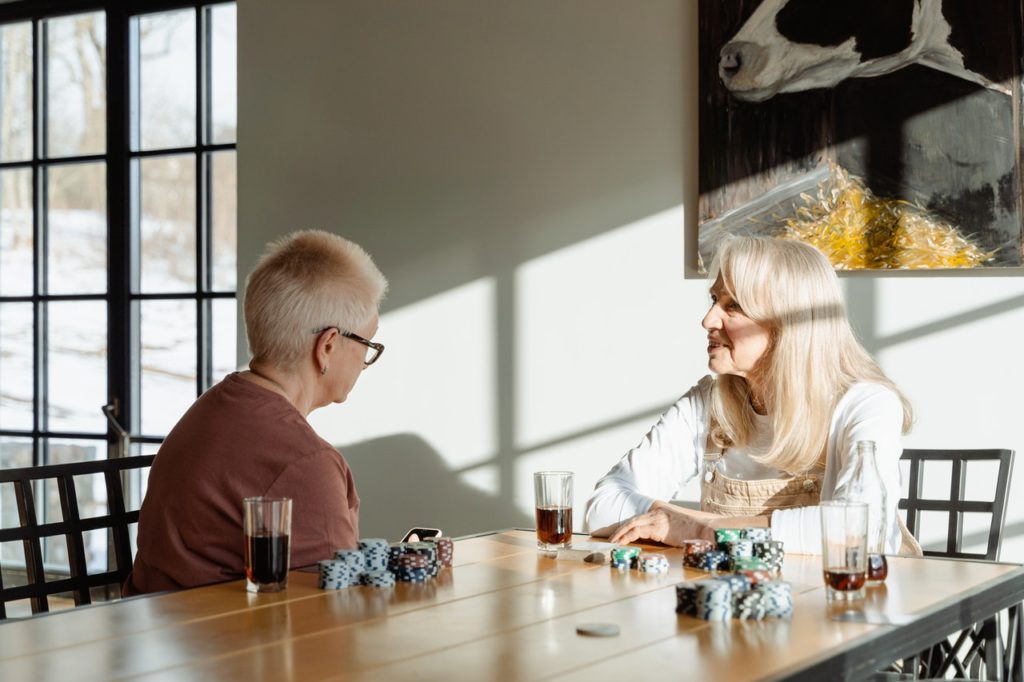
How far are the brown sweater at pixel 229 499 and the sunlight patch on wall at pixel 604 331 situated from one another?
6.44 ft

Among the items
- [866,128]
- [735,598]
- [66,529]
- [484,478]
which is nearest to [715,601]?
[735,598]

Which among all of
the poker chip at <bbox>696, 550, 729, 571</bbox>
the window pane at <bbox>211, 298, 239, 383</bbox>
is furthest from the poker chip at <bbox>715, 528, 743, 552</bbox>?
the window pane at <bbox>211, 298, 239, 383</bbox>

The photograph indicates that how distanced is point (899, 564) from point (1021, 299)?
58.9 inches

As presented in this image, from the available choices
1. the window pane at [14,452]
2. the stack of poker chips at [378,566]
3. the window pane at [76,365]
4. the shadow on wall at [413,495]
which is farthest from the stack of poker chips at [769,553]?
the window pane at [14,452]

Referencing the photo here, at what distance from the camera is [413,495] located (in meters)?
4.25

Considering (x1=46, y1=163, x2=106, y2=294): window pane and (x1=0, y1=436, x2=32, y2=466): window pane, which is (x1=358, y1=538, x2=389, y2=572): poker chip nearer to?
(x1=46, y1=163, x2=106, y2=294): window pane

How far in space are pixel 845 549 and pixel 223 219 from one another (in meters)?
3.64

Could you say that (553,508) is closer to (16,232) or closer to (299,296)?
(299,296)

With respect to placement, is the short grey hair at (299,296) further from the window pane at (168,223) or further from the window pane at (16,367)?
the window pane at (16,367)

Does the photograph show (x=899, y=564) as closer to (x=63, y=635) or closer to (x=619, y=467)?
(x=619, y=467)

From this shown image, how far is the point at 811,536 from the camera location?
2170 millimetres

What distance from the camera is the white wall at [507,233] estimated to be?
3.72 meters

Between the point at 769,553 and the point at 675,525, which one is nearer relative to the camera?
the point at 769,553

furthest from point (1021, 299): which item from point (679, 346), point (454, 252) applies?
point (454, 252)
